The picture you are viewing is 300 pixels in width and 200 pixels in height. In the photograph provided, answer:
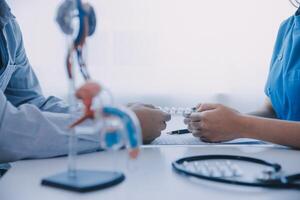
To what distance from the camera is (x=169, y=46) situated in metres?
1.57

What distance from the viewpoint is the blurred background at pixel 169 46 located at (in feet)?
5.03

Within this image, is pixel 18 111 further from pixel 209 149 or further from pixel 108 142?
pixel 209 149

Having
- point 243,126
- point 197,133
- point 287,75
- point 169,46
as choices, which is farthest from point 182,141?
point 169,46

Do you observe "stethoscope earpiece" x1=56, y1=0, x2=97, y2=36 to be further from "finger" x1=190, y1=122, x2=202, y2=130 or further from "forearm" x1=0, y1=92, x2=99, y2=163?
"finger" x1=190, y1=122, x2=202, y2=130

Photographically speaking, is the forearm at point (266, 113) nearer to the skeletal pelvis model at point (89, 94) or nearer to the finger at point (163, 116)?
the finger at point (163, 116)

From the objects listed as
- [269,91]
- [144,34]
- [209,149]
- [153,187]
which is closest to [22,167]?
[153,187]

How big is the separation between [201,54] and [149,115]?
80 cm

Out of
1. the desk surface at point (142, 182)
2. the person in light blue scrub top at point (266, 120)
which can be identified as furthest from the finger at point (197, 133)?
the desk surface at point (142, 182)

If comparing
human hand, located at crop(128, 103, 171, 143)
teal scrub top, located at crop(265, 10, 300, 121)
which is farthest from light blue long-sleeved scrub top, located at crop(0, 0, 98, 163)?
teal scrub top, located at crop(265, 10, 300, 121)

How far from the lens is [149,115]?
2.77ft

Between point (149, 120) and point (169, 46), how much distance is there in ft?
2.55

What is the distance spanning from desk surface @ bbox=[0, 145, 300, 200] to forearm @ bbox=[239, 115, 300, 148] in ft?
0.24

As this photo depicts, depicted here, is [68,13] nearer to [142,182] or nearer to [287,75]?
[142,182]

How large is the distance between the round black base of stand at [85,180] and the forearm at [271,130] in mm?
403
